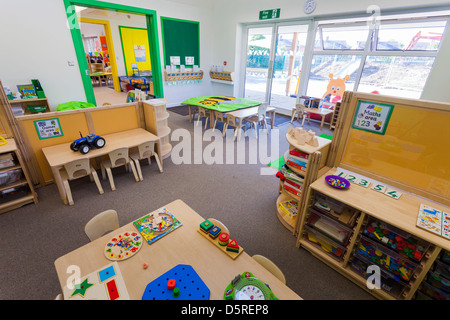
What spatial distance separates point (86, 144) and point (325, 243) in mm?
3309

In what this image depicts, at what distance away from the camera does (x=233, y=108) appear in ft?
18.1

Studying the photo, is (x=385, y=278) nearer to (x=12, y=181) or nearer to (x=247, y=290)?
(x=247, y=290)

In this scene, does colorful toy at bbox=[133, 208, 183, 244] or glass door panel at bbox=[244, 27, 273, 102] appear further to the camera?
glass door panel at bbox=[244, 27, 273, 102]

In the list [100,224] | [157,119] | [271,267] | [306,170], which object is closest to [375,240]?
[306,170]

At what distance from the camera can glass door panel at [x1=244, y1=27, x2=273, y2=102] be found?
7.33 m

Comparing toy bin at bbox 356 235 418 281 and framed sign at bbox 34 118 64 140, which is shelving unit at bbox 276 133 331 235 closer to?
toy bin at bbox 356 235 418 281

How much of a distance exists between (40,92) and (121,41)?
19.8ft

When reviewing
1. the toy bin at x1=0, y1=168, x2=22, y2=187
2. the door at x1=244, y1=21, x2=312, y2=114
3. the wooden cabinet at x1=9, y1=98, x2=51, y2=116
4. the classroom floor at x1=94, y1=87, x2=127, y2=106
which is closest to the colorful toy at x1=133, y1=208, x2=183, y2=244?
the toy bin at x1=0, y1=168, x2=22, y2=187

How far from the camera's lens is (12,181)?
2.91 metres

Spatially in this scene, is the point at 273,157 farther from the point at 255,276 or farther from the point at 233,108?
the point at 255,276

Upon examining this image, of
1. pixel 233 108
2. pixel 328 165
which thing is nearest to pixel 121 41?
pixel 233 108

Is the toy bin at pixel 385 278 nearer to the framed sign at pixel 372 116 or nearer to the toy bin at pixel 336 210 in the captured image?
the toy bin at pixel 336 210

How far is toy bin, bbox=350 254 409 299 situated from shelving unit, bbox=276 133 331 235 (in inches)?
26.0

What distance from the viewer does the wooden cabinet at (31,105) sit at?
15.2 feet
